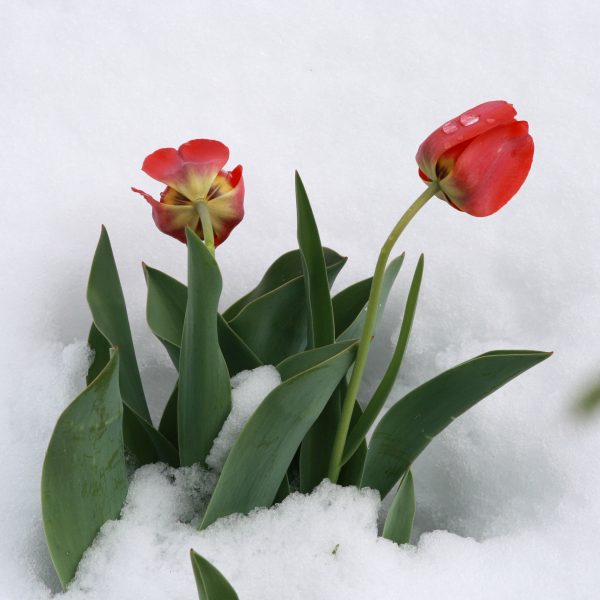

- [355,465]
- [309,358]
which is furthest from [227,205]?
[355,465]

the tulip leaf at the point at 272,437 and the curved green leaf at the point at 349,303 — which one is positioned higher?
the curved green leaf at the point at 349,303

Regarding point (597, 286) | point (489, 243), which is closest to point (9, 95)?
point (489, 243)

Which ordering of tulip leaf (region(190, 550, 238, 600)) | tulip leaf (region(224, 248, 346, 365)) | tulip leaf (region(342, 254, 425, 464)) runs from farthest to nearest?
tulip leaf (region(224, 248, 346, 365)) < tulip leaf (region(342, 254, 425, 464)) < tulip leaf (region(190, 550, 238, 600))

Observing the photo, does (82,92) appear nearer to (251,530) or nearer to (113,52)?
(113,52)

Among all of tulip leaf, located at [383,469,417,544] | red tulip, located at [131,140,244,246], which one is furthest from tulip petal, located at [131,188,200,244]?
tulip leaf, located at [383,469,417,544]

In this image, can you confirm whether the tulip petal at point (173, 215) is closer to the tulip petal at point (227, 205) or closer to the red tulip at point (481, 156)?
the tulip petal at point (227, 205)

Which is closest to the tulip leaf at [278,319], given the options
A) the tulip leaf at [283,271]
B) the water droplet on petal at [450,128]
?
the tulip leaf at [283,271]

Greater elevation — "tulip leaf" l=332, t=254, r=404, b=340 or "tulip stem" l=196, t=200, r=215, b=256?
"tulip stem" l=196, t=200, r=215, b=256

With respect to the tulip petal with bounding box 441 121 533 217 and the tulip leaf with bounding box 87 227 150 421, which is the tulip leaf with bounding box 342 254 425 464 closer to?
the tulip petal with bounding box 441 121 533 217

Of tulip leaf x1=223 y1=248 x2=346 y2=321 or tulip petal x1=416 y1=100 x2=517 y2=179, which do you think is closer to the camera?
tulip petal x1=416 y1=100 x2=517 y2=179
